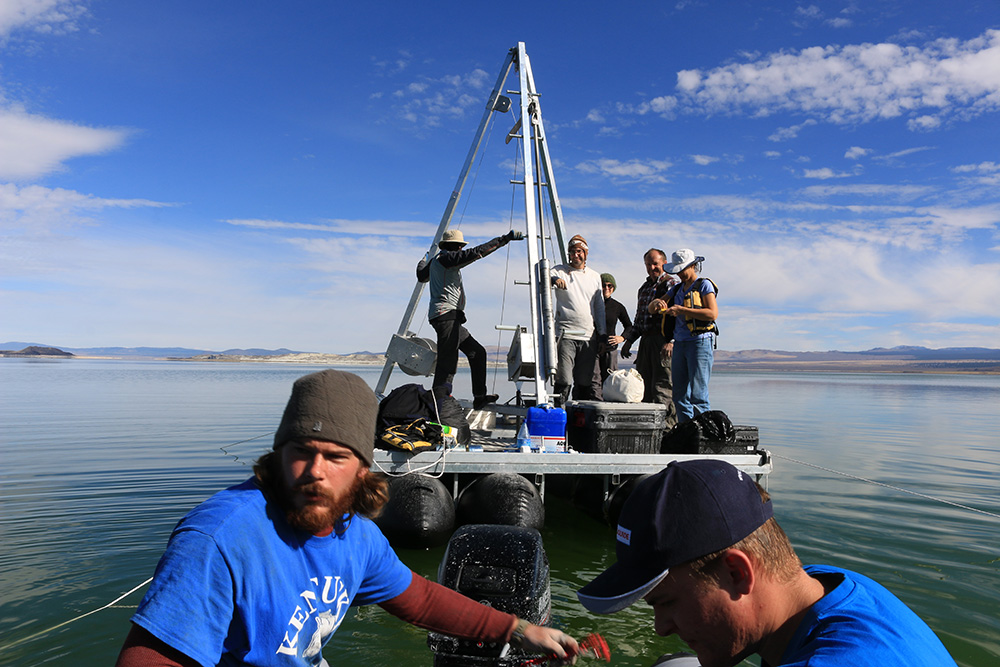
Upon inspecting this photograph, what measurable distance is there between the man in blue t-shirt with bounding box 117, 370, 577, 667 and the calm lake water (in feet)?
6.04

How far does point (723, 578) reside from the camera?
1.33 meters

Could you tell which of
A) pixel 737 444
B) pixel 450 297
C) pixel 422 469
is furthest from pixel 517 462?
pixel 450 297

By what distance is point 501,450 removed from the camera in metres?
6.45

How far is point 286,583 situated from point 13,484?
911 cm

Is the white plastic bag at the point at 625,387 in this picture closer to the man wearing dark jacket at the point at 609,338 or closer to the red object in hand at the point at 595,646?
the man wearing dark jacket at the point at 609,338

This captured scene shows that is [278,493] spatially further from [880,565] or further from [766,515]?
[880,565]

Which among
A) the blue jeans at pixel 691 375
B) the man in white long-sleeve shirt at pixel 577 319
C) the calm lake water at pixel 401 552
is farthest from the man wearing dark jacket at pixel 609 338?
the calm lake water at pixel 401 552

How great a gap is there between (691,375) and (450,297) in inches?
124

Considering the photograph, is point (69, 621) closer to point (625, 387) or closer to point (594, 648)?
point (594, 648)

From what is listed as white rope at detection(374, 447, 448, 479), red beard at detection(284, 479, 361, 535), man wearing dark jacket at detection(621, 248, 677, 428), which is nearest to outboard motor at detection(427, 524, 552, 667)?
red beard at detection(284, 479, 361, 535)

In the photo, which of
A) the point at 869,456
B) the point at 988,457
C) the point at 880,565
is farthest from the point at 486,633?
the point at 988,457

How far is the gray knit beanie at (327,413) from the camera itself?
74.2 inches

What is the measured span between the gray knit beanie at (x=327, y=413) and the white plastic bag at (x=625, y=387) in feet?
17.1

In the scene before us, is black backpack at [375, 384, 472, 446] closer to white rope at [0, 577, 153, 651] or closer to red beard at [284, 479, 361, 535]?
white rope at [0, 577, 153, 651]
